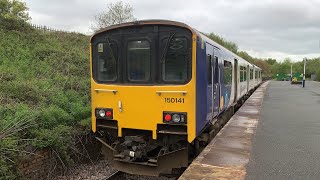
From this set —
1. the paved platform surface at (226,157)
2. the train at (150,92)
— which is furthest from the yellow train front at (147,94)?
the paved platform surface at (226,157)

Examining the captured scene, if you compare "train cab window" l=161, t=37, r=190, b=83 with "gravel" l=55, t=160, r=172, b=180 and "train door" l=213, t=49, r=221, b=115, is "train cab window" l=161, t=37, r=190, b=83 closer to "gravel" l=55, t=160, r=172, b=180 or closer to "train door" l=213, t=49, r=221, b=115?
"train door" l=213, t=49, r=221, b=115

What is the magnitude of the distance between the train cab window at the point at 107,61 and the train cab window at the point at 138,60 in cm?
34

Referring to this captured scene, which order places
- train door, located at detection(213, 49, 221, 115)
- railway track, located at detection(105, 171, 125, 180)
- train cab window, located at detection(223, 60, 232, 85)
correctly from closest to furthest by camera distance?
railway track, located at detection(105, 171, 125, 180) < train door, located at detection(213, 49, 221, 115) < train cab window, located at detection(223, 60, 232, 85)

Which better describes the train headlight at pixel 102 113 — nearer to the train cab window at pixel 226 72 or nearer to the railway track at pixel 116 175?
the railway track at pixel 116 175

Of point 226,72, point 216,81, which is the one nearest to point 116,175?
point 216,81

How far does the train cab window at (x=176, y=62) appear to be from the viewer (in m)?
5.79

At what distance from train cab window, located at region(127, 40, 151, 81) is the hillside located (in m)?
2.50

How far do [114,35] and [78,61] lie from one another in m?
11.0

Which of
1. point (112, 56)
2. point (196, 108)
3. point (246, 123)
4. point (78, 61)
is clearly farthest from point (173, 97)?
point (78, 61)

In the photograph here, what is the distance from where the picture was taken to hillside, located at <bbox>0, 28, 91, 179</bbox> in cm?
675

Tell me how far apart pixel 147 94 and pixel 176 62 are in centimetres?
79

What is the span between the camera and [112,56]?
6.42 meters

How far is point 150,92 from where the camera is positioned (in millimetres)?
5973

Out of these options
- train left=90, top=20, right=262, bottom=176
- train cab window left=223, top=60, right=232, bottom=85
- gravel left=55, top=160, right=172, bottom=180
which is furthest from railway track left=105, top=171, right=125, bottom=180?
train cab window left=223, top=60, right=232, bottom=85
